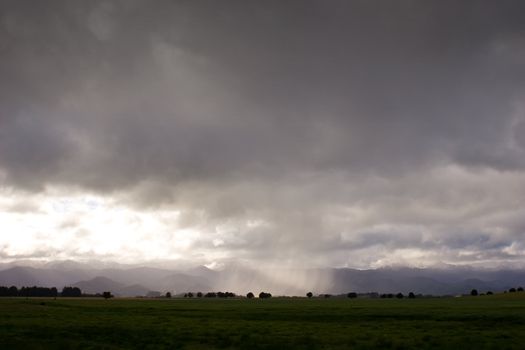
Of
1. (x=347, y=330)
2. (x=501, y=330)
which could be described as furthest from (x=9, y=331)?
(x=501, y=330)

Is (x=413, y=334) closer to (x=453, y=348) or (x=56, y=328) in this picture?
(x=453, y=348)

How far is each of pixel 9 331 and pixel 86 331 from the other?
7682 millimetres

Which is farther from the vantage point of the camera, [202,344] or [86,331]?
[86,331]

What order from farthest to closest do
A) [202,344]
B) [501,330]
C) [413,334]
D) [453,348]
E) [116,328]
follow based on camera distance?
[116,328] → [501,330] → [413,334] → [202,344] → [453,348]

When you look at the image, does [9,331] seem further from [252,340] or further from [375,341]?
[375,341]

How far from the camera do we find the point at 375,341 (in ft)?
134

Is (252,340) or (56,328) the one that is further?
(56,328)

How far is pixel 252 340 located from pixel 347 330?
14.3m

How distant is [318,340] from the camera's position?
138 feet

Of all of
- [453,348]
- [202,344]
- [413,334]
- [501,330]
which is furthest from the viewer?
[501,330]

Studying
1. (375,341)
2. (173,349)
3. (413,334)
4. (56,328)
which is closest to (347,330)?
(413,334)

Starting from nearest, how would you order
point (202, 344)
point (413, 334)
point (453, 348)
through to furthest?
point (453, 348) → point (202, 344) → point (413, 334)

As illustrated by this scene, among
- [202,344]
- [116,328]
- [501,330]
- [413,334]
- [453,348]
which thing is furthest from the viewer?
[116,328]

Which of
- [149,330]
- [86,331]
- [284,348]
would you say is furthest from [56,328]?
[284,348]
